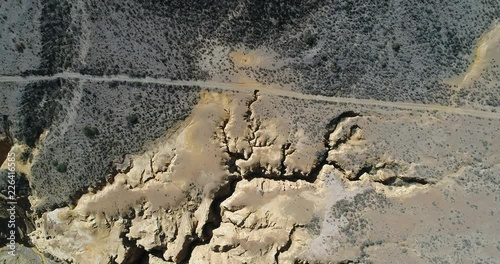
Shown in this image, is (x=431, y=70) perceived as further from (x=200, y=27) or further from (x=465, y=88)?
(x=200, y=27)

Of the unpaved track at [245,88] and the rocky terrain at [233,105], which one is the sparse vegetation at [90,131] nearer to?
the rocky terrain at [233,105]

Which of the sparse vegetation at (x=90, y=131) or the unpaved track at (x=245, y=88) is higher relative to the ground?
the unpaved track at (x=245, y=88)

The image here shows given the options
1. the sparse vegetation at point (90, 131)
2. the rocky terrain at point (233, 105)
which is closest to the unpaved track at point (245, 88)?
the rocky terrain at point (233, 105)

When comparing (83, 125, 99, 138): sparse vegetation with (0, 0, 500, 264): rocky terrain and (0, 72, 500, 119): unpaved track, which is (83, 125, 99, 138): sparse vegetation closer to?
(0, 0, 500, 264): rocky terrain

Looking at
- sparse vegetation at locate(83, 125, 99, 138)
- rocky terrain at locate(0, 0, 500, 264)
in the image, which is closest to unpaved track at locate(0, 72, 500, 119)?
rocky terrain at locate(0, 0, 500, 264)

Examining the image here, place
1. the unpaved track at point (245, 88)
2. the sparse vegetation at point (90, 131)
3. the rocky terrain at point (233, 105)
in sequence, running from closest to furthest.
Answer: the rocky terrain at point (233, 105) → the sparse vegetation at point (90, 131) → the unpaved track at point (245, 88)

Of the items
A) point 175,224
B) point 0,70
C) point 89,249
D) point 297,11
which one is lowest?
point 89,249

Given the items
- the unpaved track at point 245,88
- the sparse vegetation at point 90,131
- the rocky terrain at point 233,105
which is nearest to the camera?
the rocky terrain at point 233,105

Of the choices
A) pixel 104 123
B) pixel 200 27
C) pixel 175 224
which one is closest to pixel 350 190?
pixel 175 224

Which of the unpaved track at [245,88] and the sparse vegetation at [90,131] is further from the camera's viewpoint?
the unpaved track at [245,88]
